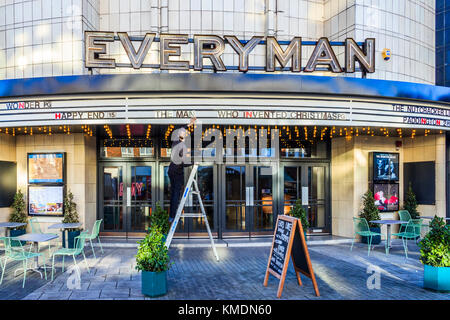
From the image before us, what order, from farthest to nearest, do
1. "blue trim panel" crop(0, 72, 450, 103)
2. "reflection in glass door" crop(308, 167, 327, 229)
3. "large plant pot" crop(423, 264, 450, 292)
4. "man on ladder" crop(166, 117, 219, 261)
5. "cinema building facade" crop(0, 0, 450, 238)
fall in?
1. "reflection in glass door" crop(308, 167, 327, 229)
2. "cinema building facade" crop(0, 0, 450, 238)
3. "blue trim panel" crop(0, 72, 450, 103)
4. "man on ladder" crop(166, 117, 219, 261)
5. "large plant pot" crop(423, 264, 450, 292)

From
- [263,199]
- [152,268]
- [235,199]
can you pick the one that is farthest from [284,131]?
[152,268]

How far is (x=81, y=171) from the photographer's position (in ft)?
36.9

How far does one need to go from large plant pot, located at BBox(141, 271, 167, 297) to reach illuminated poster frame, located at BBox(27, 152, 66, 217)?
6347 mm

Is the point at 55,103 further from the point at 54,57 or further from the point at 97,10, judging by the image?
the point at 97,10

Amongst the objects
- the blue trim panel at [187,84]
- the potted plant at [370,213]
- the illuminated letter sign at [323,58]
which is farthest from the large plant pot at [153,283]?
the potted plant at [370,213]

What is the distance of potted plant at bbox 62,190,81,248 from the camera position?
1005cm

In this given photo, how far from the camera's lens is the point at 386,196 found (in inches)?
476

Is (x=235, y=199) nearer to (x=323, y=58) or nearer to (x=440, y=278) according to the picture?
(x=323, y=58)

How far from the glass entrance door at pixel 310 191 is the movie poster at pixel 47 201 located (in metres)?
7.67

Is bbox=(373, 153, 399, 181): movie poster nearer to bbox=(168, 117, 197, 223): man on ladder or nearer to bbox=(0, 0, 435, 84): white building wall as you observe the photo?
bbox=(0, 0, 435, 84): white building wall

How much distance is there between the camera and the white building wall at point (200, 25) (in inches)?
458

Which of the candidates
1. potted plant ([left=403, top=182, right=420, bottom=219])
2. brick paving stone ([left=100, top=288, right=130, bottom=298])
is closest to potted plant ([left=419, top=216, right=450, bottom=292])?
brick paving stone ([left=100, top=288, right=130, bottom=298])
